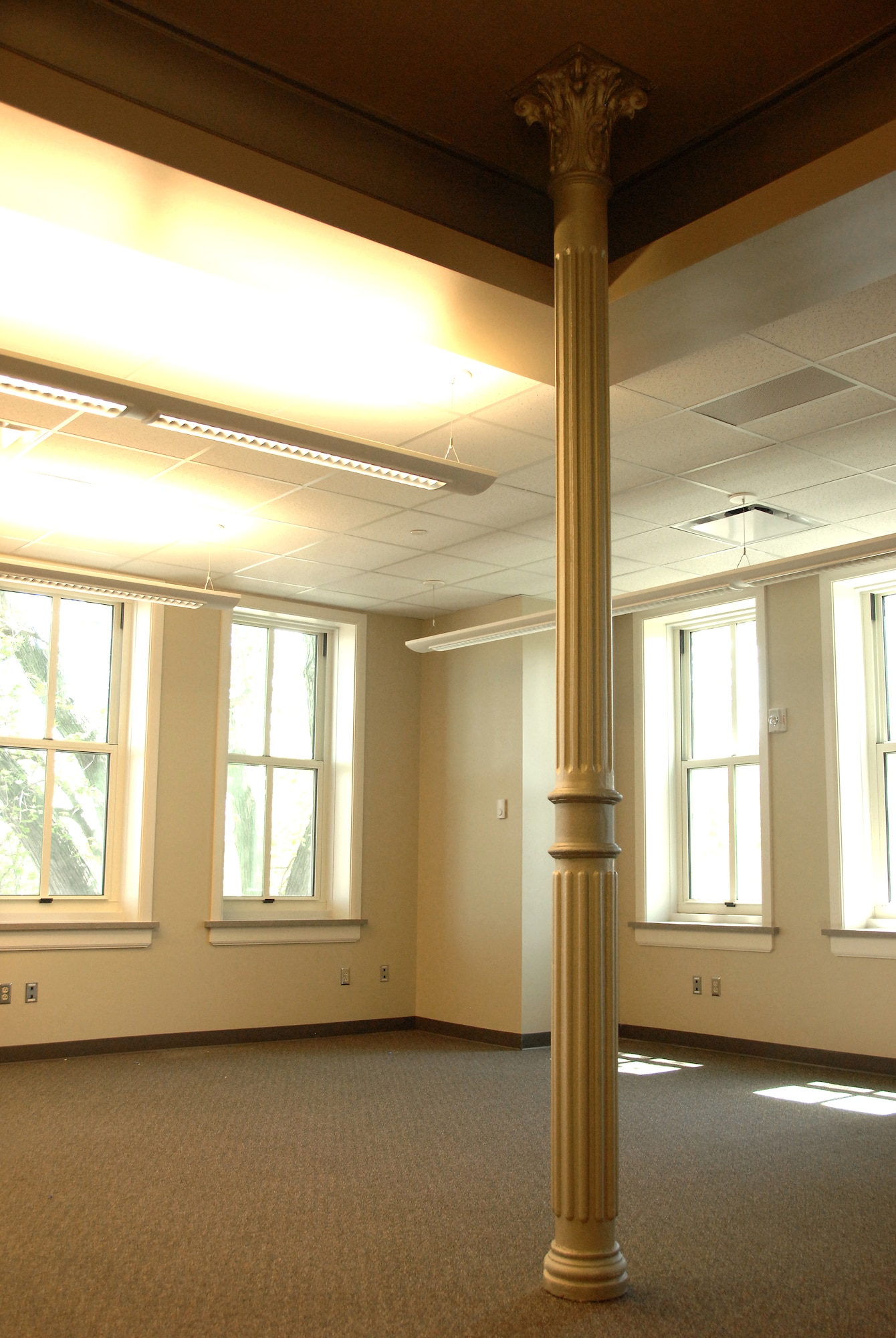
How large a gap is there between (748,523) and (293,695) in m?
3.77

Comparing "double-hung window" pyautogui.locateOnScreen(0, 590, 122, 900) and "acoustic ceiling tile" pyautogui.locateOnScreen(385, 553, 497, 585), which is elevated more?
"acoustic ceiling tile" pyautogui.locateOnScreen(385, 553, 497, 585)

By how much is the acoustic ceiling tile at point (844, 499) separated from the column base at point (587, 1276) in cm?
401

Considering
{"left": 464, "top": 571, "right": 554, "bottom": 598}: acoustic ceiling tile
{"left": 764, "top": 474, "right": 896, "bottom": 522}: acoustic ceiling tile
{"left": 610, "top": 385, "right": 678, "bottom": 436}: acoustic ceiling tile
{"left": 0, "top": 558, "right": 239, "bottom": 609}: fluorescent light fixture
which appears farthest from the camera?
{"left": 464, "top": 571, "right": 554, "bottom": 598}: acoustic ceiling tile

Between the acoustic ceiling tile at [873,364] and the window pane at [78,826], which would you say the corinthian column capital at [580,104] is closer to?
the acoustic ceiling tile at [873,364]

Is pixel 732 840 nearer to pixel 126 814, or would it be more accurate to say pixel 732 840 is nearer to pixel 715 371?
pixel 126 814

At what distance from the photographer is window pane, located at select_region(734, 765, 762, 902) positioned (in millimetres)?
7773

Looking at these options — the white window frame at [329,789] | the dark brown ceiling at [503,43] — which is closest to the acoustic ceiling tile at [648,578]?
the white window frame at [329,789]

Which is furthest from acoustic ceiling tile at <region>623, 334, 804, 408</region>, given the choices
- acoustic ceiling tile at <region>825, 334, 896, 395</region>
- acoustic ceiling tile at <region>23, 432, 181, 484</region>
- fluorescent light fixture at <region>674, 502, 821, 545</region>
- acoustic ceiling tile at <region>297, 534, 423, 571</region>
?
acoustic ceiling tile at <region>297, 534, 423, 571</region>

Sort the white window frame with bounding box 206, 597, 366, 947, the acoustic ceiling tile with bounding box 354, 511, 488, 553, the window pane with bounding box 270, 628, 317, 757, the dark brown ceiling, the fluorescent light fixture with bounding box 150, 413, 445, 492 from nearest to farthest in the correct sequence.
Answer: the dark brown ceiling
the fluorescent light fixture with bounding box 150, 413, 445, 492
the acoustic ceiling tile with bounding box 354, 511, 488, 553
the white window frame with bounding box 206, 597, 366, 947
the window pane with bounding box 270, 628, 317, 757

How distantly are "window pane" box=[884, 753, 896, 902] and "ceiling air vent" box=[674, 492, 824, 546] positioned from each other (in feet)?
5.43

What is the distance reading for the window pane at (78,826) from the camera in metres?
7.52

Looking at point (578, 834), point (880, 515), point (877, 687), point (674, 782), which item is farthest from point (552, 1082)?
point (674, 782)

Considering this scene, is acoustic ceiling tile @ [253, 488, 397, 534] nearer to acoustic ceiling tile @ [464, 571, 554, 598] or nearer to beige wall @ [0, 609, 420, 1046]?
acoustic ceiling tile @ [464, 571, 554, 598]

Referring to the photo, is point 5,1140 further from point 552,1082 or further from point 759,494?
point 759,494
